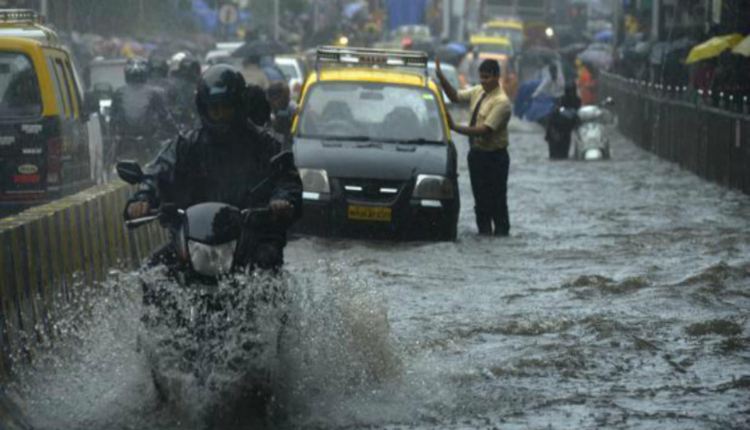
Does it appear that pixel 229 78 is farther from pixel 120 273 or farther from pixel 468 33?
pixel 468 33

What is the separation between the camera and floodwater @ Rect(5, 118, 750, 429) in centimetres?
839

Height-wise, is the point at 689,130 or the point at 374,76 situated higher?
the point at 374,76

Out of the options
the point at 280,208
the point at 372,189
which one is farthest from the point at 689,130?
the point at 280,208

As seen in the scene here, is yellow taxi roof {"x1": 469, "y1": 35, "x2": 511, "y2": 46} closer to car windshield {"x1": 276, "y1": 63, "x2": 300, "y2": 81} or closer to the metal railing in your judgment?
the metal railing

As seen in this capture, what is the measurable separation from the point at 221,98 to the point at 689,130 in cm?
2164

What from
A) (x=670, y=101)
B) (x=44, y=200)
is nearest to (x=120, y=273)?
(x=44, y=200)

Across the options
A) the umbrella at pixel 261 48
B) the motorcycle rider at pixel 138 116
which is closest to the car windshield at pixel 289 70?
the umbrella at pixel 261 48

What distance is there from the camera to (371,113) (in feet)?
58.9

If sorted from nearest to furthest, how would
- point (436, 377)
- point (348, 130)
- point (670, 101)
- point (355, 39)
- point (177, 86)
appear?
point (436, 377), point (348, 130), point (177, 86), point (670, 101), point (355, 39)

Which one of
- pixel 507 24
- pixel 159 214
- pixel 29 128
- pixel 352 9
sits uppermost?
pixel 159 214

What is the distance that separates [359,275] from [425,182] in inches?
94.2

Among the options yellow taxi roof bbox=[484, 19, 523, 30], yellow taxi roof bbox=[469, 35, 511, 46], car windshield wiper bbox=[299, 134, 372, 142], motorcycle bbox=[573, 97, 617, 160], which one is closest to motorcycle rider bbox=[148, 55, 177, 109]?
car windshield wiper bbox=[299, 134, 372, 142]

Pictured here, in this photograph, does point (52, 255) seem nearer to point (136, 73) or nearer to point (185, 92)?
point (136, 73)

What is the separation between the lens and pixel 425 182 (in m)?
16.8
